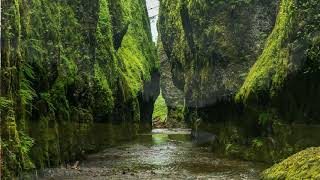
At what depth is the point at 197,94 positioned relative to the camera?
33.0m

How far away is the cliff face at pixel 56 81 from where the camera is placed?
36.2ft

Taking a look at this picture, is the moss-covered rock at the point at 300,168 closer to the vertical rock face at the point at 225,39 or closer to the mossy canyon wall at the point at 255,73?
the mossy canyon wall at the point at 255,73

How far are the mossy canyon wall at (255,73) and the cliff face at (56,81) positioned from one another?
226 inches

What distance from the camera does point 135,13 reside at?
147ft

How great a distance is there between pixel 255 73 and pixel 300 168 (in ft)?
26.7

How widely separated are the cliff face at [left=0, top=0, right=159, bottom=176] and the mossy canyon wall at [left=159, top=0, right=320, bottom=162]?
18.8 feet

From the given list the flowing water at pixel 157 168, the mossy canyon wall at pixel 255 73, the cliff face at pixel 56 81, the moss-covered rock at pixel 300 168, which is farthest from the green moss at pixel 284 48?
the cliff face at pixel 56 81

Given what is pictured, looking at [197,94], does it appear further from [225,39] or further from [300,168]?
[300,168]

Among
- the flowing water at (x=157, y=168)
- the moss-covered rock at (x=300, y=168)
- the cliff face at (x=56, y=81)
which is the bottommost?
the flowing water at (x=157, y=168)

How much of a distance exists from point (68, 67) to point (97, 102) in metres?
4.72

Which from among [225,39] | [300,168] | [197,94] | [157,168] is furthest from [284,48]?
[197,94]

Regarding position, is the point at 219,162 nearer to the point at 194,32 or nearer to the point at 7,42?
the point at 7,42

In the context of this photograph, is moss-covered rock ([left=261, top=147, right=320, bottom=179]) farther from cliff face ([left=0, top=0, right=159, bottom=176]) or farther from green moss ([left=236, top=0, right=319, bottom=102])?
cliff face ([left=0, top=0, right=159, bottom=176])

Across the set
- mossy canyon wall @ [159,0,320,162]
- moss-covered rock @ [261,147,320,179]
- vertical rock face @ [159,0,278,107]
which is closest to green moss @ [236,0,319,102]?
mossy canyon wall @ [159,0,320,162]
